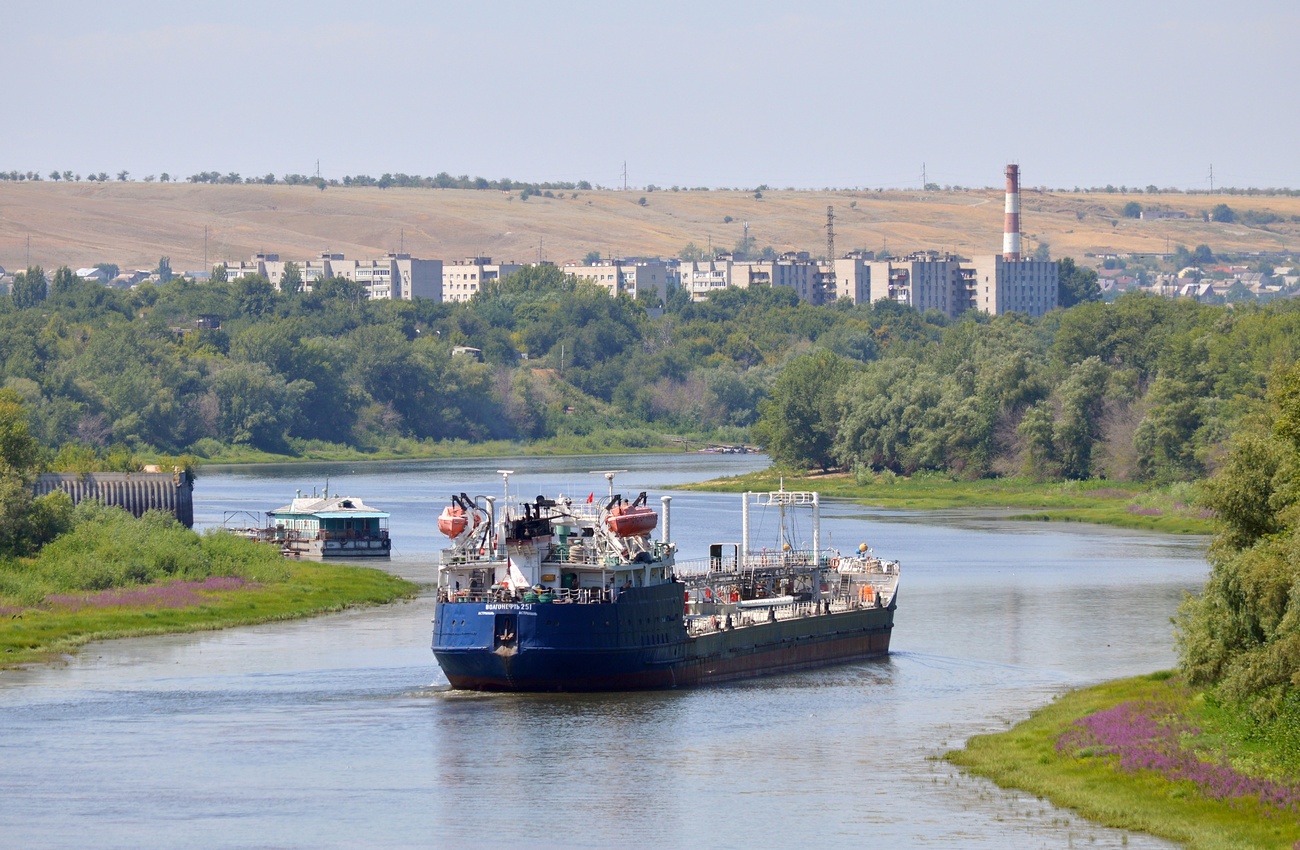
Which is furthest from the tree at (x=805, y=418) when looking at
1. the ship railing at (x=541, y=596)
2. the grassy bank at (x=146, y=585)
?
the ship railing at (x=541, y=596)

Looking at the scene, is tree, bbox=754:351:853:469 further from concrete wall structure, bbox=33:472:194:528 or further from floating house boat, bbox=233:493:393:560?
concrete wall structure, bbox=33:472:194:528

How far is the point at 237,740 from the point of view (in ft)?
176

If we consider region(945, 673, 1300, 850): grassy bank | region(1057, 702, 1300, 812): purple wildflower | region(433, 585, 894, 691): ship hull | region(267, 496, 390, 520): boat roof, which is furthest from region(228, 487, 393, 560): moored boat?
region(1057, 702, 1300, 812): purple wildflower

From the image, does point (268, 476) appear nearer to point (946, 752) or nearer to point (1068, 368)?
point (1068, 368)

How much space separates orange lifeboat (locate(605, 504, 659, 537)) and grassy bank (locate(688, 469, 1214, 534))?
62760mm

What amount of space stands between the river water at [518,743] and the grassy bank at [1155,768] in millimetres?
1012

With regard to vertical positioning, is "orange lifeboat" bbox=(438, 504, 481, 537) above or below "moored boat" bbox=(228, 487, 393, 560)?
above

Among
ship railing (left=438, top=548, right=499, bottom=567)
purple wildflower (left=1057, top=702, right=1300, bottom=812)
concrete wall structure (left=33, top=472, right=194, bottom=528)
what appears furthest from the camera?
concrete wall structure (left=33, top=472, right=194, bottom=528)

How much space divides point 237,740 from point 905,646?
28.9m

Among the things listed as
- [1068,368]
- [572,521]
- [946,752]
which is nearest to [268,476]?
[1068,368]

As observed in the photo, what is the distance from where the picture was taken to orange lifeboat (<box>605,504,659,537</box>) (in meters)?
61.4

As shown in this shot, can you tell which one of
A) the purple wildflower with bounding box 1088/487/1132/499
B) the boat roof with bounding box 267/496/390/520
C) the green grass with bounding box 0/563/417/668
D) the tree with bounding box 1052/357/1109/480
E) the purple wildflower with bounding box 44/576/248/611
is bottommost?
the green grass with bounding box 0/563/417/668

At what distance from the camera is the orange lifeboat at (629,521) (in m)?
61.4

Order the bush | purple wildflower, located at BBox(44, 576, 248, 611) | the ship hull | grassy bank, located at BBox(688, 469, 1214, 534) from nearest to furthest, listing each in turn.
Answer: the ship hull → purple wildflower, located at BBox(44, 576, 248, 611) → the bush → grassy bank, located at BBox(688, 469, 1214, 534)
